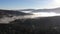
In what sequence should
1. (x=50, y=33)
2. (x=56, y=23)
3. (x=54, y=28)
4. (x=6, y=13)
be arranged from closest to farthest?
(x=50, y=33) → (x=54, y=28) → (x=56, y=23) → (x=6, y=13)

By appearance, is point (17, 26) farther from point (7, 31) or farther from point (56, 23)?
point (56, 23)

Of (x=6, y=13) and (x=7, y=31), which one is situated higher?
(x=7, y=31)

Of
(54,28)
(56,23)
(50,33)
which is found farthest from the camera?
(56,23)

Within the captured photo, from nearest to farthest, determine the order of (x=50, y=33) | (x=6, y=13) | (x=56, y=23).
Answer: (x=50, y=33) → (x=56, y=23) → (x=6, y=13)

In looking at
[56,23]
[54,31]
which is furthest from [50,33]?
[56,23]

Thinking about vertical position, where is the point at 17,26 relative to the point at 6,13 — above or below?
above

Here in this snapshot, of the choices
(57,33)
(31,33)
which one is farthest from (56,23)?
(31,33)

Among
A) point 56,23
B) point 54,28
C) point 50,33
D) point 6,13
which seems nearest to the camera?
point 50,33

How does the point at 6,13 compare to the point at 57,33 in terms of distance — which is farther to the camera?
the point at 6,13

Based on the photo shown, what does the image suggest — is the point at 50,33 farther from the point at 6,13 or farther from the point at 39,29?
the point at 6,13
